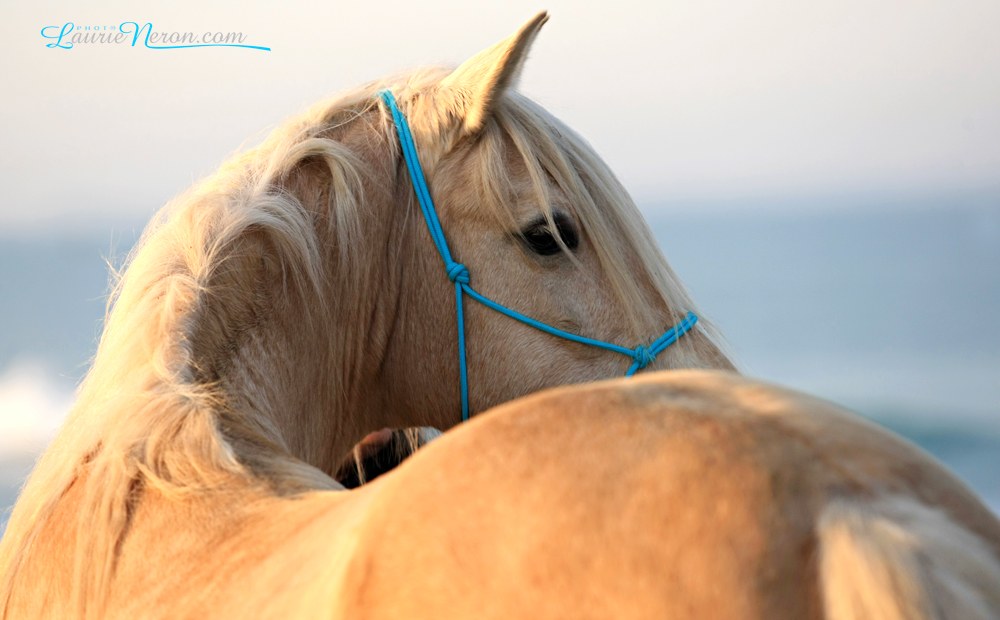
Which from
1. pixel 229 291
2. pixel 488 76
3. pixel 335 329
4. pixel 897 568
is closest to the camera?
pixel 897 568

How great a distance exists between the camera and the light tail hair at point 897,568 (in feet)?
1.25

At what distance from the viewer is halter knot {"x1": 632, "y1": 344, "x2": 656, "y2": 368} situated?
1.29 meters

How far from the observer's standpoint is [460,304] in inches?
50.3

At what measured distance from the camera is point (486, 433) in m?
0.50

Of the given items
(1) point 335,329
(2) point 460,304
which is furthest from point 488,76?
(1) point 335,329

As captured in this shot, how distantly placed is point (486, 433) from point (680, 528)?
144 mm

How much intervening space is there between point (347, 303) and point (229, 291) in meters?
0.22

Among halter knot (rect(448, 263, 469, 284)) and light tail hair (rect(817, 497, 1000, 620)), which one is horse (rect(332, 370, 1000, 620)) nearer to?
light tail hair (rect(817, 497, 1000, 620))

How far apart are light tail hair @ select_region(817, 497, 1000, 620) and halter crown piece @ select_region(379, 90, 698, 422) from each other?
0.88 metres

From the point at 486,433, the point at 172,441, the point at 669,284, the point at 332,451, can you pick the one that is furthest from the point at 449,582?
the point at 669,284

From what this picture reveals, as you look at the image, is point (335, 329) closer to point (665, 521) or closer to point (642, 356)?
point (642, 356)

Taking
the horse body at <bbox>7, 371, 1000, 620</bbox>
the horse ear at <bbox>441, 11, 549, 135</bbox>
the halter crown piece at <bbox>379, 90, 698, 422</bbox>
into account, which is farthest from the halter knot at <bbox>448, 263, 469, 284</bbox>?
the horse body at <bbox>7, 371, 1000, 620</bbox>

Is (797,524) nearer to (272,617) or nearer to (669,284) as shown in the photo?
(272,617)

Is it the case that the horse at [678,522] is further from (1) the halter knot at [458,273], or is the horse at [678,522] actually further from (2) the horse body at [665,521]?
(1) the halter knot at [458,273]
